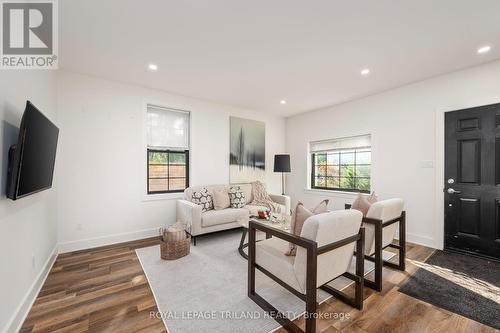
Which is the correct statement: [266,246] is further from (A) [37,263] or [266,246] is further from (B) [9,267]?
(A) [37,263]

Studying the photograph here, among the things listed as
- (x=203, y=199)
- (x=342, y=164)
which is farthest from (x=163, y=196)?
(x=342, y=164)

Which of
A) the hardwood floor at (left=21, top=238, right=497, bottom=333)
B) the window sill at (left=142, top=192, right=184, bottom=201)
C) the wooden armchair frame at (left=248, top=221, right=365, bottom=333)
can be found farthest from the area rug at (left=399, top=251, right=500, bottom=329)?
the window sill at (left=142, top=192, right=184, bottom=201)

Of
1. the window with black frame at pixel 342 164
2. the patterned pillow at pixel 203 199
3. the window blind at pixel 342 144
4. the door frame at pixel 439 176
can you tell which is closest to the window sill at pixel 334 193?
the window with black frame at pixel 342 164

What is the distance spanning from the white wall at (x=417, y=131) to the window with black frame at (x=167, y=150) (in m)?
3.28

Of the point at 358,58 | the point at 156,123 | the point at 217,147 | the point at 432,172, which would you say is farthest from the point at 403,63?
the point at 156,123

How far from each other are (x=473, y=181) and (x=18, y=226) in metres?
5.07

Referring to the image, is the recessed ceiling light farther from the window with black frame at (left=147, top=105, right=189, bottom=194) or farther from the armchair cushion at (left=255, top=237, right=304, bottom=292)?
the window with black frame at (left=147, top=105, right=189, bottom=194)

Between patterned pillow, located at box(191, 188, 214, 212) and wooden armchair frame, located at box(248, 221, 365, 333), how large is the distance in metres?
1.91

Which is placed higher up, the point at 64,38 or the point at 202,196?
the point at 64,38

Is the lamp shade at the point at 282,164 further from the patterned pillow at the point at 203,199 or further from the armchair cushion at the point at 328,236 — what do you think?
the armchair cushion at the point at 328,236

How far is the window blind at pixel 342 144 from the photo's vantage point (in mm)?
4280

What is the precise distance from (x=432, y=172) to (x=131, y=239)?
489cm

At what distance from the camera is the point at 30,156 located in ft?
5.36

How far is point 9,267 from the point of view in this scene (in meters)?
1.58
